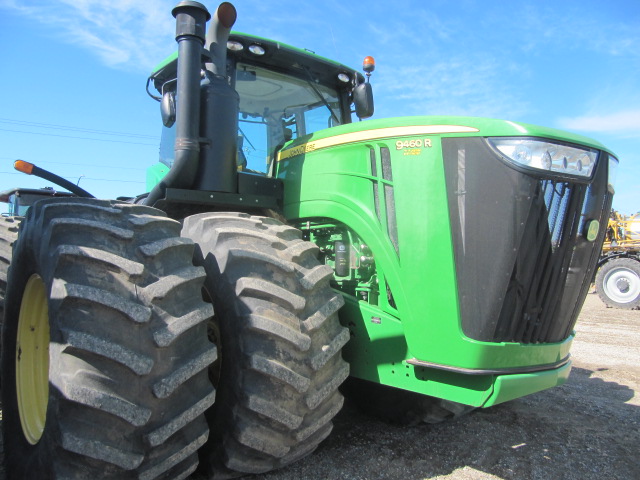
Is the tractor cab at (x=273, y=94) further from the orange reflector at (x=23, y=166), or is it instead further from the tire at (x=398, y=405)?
the tire at (x=398, y=405)

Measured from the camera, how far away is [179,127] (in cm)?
295

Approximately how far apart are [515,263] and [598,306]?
1323cm

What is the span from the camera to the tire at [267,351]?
90.0 inches

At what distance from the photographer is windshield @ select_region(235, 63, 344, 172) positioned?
3.65 metres

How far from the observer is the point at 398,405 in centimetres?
336

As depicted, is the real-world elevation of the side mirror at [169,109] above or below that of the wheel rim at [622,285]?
above

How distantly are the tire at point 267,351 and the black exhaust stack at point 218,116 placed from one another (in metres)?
0.62

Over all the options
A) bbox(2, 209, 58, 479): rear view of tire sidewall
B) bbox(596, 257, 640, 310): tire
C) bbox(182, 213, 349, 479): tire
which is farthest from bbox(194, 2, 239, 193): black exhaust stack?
bbox(596, 257, 640, 310): tire

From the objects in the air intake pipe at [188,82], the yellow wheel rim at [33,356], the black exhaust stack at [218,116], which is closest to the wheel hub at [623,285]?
the black exhaust stack at [218,116]

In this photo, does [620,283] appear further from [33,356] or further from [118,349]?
[118,349]

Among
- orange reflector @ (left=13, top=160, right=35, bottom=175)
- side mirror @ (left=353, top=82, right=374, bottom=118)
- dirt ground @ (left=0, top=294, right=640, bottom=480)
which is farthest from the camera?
side mirror @ (left=353, top=82, right=374, bottom=118)

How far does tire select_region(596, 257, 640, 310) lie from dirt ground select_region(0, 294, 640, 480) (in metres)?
9.54

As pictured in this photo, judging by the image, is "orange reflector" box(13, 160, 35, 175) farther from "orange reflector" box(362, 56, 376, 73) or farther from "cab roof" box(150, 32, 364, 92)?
"orange reflector" box(362, 56, 376, 73)

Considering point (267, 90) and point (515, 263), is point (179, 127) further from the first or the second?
point (515, 263)
